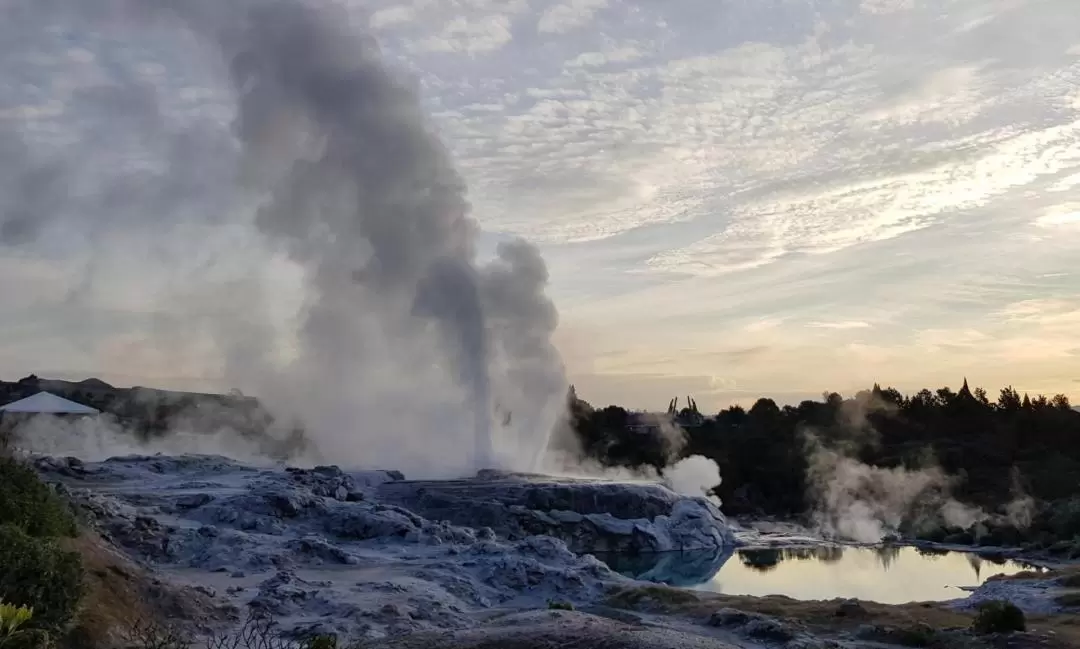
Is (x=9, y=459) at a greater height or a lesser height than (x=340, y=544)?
greater

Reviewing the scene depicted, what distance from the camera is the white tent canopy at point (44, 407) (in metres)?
39.7

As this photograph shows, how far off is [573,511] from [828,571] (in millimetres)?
7603

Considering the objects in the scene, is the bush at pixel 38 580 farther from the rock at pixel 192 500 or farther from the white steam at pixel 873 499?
the white steam at pixel 873 499

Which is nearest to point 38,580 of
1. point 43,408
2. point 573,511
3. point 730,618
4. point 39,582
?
point 39,582

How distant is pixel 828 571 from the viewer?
1001 inches

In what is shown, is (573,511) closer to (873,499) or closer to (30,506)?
(30,506)

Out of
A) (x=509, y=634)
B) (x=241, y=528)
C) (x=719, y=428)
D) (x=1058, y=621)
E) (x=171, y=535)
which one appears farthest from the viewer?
(x=719, y=428)

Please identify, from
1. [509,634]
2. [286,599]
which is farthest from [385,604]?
[509,634]

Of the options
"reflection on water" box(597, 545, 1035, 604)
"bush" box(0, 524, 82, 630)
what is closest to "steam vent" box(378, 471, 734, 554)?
"reflection on water" box(597, 545, 1035, 604)

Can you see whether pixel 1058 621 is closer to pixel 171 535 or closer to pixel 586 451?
pixel 171 535

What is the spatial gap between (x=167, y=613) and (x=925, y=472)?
134 feet

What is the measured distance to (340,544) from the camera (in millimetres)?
21422

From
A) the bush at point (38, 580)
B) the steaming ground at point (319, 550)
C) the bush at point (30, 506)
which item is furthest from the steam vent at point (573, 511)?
the bush at point (38, 580)

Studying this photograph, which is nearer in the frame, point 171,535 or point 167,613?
point 167,613
